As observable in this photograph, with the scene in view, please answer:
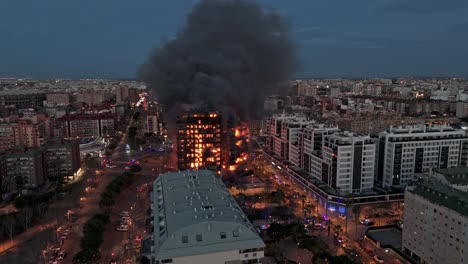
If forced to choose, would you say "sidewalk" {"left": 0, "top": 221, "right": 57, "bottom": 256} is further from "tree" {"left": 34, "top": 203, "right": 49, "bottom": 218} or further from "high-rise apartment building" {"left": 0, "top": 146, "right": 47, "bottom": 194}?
"high-rise apartment building" {"left": 0, "top": 146, "right": 47, "bottom": 194}

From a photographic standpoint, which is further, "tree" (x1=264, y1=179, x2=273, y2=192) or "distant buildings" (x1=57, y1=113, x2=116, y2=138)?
"distant buildings" (x1=57, y1=113, x2=116, y2=138)

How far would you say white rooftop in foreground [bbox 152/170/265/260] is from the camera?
8.04 meters

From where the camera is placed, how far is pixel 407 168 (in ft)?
51.9

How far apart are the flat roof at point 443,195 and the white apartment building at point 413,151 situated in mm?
5177

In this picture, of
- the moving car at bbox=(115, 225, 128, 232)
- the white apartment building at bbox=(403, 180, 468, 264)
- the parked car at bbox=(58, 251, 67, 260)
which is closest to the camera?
the white apartment building at bbox=(403, 180, 468, 264)

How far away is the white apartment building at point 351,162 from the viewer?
15023 millimetres

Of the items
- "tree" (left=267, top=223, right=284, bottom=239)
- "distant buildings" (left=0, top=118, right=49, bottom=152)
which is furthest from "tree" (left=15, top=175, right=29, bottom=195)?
"tree" (left=267, top=223, right=284, bottom=239)

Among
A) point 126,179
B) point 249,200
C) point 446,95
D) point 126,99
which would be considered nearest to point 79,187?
point 126,179

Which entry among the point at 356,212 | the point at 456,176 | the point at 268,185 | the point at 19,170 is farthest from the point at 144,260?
the point at 19,170

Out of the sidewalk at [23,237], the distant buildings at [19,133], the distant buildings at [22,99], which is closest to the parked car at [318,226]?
the sidewalk at [23,237]

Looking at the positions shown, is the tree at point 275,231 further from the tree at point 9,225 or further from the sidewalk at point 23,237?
the tree at point 9,225

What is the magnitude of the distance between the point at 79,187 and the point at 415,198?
1381 cm

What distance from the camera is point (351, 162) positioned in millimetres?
15109

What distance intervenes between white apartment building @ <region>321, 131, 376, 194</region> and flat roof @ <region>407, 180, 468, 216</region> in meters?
4.34
